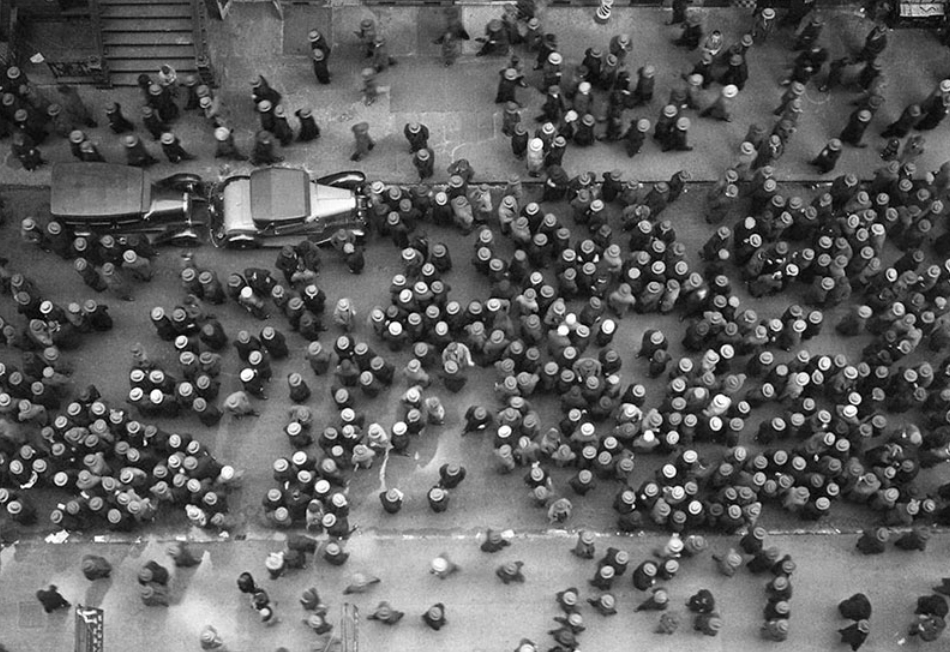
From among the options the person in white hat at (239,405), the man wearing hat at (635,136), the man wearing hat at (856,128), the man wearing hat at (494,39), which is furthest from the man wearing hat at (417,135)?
the man wearing hat at (856,128)

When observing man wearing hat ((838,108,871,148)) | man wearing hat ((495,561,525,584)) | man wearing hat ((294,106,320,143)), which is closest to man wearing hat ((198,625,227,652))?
man wearing hat ((495,561,525,584))

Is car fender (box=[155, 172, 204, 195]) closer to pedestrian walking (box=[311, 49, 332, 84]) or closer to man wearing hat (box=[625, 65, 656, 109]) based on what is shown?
pedestrian walking (box=[311, 49, 332, 84])

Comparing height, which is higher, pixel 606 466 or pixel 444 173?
pixel 444 173

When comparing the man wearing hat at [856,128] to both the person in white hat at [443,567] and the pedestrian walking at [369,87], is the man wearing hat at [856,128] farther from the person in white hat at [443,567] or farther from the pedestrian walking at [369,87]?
the person in white hat at [443,567]

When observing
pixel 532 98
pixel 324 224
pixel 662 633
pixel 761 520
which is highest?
pixel 532 98

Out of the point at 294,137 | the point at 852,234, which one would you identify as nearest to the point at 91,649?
the point at 294,137

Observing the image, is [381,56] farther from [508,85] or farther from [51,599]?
[51,599]

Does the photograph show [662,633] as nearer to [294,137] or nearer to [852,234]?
[852,234]
